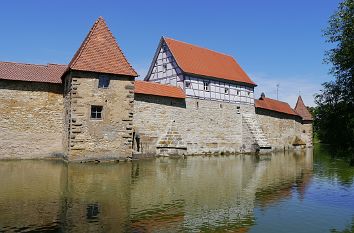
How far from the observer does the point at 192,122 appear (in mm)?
28672

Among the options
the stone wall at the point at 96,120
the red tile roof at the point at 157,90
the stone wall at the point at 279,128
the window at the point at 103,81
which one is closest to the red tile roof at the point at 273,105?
the stone wall at the point at 279,128

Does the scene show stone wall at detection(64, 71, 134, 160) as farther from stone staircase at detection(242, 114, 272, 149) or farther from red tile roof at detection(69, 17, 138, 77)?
stone staircase at detection(242, 114, 272, 149)

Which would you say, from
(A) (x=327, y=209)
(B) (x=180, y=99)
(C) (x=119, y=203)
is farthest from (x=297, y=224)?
(B) (x=180, y=99)

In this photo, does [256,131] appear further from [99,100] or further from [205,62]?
[99,100]

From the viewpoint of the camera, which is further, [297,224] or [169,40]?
[169,40]

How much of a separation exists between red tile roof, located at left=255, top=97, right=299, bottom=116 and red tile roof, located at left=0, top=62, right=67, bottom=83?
67.2 ft

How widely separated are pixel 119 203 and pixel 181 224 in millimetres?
2553

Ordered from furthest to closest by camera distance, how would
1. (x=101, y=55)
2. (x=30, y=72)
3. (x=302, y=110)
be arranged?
1. (x=302, y=110)
2. (x=30, y=72)
3. (x=101, y=55)

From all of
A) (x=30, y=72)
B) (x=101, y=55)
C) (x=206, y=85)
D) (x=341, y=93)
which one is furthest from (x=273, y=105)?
(x=341, y=93)

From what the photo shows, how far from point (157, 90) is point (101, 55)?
5.83 metres

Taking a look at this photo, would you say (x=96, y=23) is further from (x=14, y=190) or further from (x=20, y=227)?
(x=20, y=227)

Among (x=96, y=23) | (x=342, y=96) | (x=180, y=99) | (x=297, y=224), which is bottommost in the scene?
(x=297, y=224)

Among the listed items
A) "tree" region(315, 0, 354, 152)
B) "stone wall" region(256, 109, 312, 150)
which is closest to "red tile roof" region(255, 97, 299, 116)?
"stone wall" region(256, 109, 312, 150)

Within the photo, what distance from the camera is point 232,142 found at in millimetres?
32219
